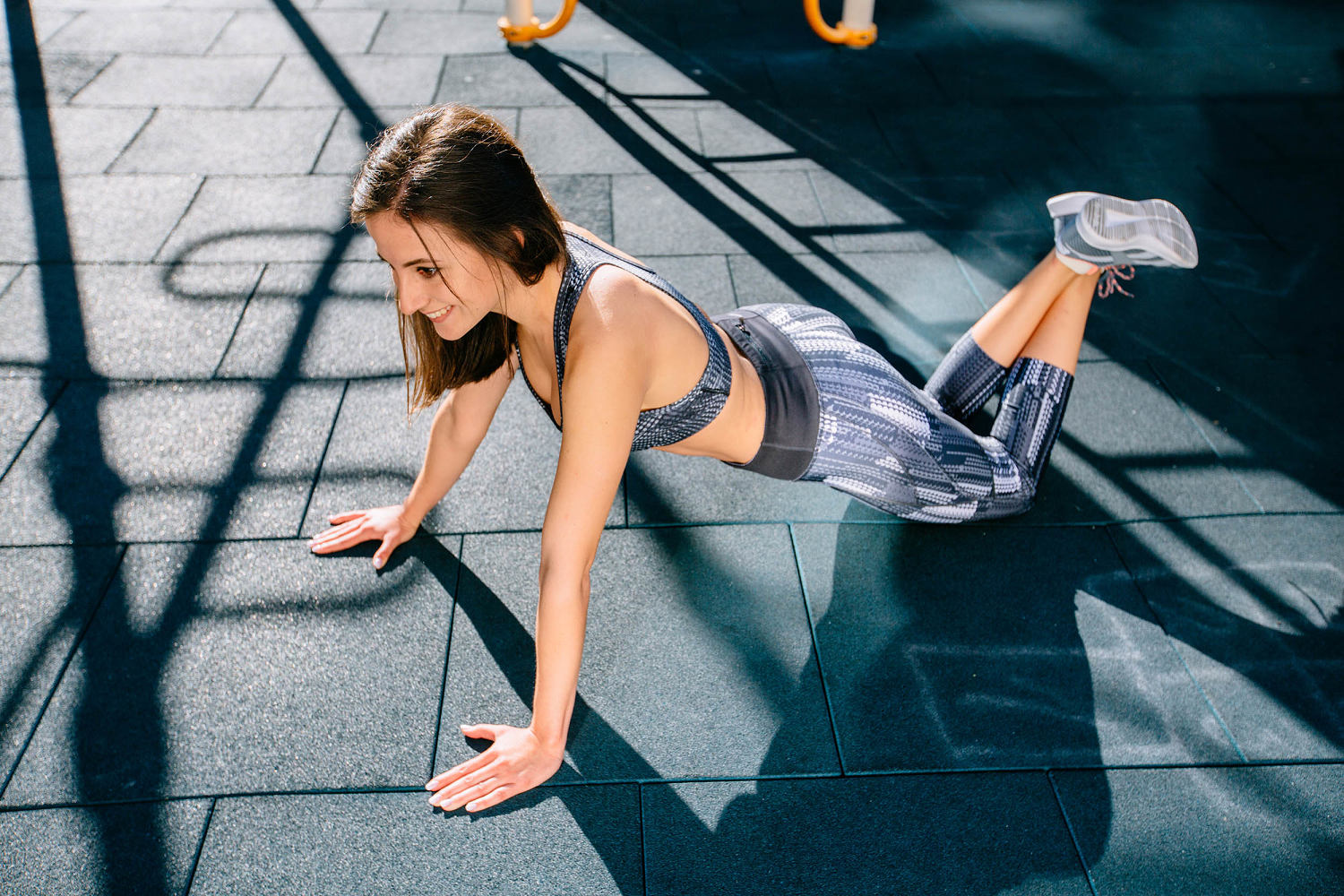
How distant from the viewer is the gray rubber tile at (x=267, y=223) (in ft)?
11.0

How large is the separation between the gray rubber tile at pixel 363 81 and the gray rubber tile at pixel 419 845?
3.47 m

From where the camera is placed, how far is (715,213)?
3.67 m

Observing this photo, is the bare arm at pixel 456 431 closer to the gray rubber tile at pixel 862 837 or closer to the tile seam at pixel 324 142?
the gray rubber tile at pixel 862 837

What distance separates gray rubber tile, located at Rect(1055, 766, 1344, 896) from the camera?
1.79m

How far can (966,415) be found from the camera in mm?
2486

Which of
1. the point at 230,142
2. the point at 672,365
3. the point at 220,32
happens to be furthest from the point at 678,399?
the point at 220,32

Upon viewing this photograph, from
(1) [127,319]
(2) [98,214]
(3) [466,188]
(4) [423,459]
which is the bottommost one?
(4) [423,459]

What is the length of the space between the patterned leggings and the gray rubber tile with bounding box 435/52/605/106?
269 centimetres

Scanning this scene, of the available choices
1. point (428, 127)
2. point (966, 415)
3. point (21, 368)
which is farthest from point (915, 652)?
point (21, 368)

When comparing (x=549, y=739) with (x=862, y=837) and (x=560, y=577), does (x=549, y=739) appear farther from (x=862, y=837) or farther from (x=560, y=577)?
(x=862, y=837)

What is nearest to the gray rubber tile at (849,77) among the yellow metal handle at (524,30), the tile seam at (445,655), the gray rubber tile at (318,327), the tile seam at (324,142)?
the yellow metal handle at (524,30)

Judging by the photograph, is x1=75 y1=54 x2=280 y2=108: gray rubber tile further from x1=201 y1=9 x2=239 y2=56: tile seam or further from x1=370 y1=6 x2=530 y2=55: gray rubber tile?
x1=370 y1=6 x2=530 y2=55: gray rubber tile

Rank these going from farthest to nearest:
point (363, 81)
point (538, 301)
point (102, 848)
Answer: point (363, 81)
point (102, 848)
point (538, 301)

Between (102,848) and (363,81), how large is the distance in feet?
12.4
